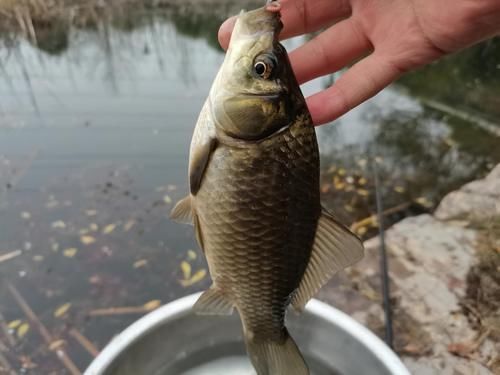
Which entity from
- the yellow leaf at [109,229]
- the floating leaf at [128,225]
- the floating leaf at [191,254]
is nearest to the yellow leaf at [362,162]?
the floating leaf at [191,254]

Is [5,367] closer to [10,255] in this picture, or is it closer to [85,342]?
[85,342]

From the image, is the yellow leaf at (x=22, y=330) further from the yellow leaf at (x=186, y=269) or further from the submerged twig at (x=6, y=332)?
the yellow leaf at (x=186, y=269)

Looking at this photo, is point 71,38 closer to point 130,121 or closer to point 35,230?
point 130,121

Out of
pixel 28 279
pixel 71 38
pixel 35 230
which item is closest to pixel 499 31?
pixel 28 279

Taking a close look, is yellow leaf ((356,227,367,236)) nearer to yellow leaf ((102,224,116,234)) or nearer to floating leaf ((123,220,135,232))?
floating leaf ((123,220,135,232))

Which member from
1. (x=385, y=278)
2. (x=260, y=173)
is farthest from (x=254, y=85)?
(x=385, y=278)
